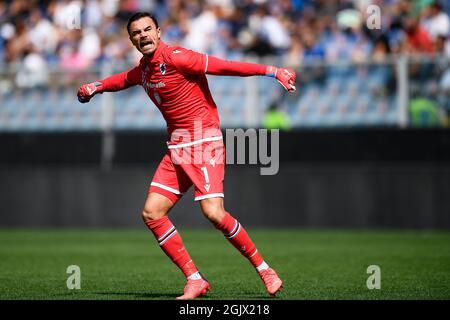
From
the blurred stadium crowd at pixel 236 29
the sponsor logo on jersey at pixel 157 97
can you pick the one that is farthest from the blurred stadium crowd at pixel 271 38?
the sponsor logo on jersey at pixel 157 97

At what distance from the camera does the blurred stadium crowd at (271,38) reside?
1869 centimetres

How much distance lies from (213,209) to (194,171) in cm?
41

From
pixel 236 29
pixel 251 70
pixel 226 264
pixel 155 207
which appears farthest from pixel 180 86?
pixel 236 29

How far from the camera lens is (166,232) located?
956cm

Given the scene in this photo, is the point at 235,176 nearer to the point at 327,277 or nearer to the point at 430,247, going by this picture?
the point at 430,247

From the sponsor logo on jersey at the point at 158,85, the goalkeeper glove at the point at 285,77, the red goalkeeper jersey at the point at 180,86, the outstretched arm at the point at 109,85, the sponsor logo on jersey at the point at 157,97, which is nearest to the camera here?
the goalkeeper glove at the point at 285,77

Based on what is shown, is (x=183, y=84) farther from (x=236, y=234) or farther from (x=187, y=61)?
(x=236, y=234)

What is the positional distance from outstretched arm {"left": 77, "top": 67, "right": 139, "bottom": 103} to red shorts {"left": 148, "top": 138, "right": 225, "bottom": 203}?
2.75 feet

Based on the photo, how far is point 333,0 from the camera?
807 inches

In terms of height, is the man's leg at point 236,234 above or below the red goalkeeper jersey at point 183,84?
below

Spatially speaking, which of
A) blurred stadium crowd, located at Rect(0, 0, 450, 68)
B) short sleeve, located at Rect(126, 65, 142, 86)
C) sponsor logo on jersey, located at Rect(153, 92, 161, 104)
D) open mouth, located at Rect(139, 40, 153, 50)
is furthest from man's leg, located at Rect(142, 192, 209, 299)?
blurred stadium crowd, located at Rect(0, 0, 450, 68)

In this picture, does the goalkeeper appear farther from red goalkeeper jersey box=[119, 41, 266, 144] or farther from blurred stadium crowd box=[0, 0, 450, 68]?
blurred stadium crowd box=[0, 0, 450, 68]

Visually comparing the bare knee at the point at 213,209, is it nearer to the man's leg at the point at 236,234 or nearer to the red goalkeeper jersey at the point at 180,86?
the man's leg at the point at 236,234

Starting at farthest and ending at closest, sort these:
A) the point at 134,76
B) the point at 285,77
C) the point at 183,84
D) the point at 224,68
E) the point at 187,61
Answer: the point at 134,76, the point at 183,84, the point at 187,61, the point at 224,68, the point at 285,77
